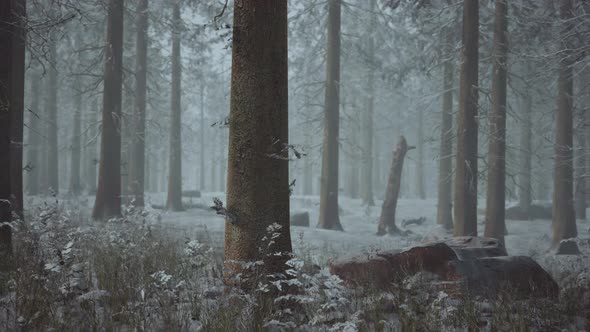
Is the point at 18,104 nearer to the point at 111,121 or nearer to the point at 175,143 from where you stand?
the point at 111,121

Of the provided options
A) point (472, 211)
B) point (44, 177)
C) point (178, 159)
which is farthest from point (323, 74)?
point (44, 177)

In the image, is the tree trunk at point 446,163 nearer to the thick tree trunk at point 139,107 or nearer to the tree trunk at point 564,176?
the tree trunk at point 564,176

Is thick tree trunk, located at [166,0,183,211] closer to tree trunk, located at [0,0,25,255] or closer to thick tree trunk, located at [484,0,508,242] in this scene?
tree trunk, located at [0,0,25,255]

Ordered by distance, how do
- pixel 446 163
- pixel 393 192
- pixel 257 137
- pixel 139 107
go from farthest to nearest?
1. pixel 446 163
2. pixel 139 107
3. pixel 393 192
4. pixel 257 137

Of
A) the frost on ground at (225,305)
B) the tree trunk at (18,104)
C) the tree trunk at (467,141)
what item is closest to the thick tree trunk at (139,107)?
the tree trunk at (18,104)

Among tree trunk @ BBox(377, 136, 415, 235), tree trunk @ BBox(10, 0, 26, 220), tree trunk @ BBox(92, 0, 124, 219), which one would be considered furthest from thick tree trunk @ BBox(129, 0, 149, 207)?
tree trunk @ BBox(377, 136, 415, 235)

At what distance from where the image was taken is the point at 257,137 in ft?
12.6

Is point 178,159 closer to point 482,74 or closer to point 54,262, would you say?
point 482,74

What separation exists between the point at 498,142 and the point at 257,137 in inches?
406

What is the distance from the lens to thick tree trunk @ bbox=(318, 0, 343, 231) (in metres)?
14.4

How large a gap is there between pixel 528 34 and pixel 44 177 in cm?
2819

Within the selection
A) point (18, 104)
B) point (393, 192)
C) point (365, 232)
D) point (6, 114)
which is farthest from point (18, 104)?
point (393, 192)

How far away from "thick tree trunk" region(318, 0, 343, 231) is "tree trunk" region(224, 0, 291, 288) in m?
10.6

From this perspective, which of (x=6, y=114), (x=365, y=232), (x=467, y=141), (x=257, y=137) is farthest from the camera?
(x=365, y=232)
